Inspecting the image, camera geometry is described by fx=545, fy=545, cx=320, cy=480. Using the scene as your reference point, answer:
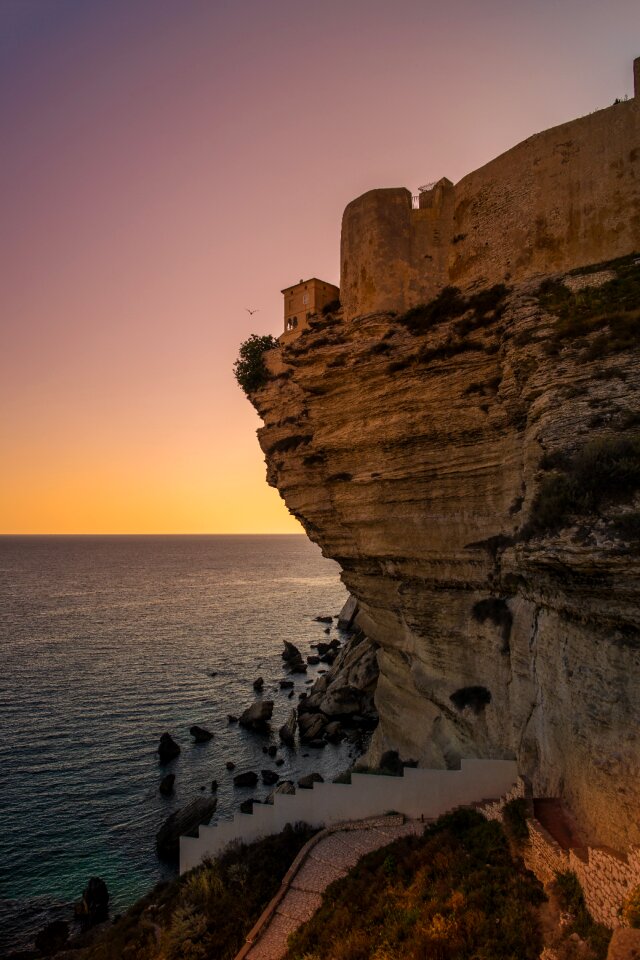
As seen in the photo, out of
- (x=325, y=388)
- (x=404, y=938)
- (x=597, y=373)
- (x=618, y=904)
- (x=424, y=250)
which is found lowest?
(x=404, y=938)

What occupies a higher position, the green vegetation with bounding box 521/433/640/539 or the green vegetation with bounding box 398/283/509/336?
the green vegetation with bounding box 398/283/509/336

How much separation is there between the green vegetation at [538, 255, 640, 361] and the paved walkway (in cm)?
1597

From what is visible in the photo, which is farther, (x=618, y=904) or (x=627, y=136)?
(x=627, y=136)

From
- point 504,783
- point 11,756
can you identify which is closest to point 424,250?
point 504,783

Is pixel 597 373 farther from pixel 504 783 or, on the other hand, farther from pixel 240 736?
pixel 240 736

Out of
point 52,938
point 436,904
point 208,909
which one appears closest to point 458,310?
point 436,904

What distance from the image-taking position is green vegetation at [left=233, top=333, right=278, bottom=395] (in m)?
28.5

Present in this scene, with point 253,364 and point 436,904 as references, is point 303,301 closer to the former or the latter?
point 253,364

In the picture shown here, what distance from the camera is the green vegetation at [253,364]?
28500mm

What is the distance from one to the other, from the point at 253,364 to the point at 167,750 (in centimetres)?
2556

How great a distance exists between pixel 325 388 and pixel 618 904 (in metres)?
19.1

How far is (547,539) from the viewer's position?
12.8 meters

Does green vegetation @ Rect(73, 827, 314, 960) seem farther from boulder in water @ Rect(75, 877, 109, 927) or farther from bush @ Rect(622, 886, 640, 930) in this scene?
bush @ Rect(622, 886, 640, 930)

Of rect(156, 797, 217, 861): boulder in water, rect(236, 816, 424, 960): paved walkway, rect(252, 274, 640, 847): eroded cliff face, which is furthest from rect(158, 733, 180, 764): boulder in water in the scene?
rect(236, 816, 424, 960): paved walkway
